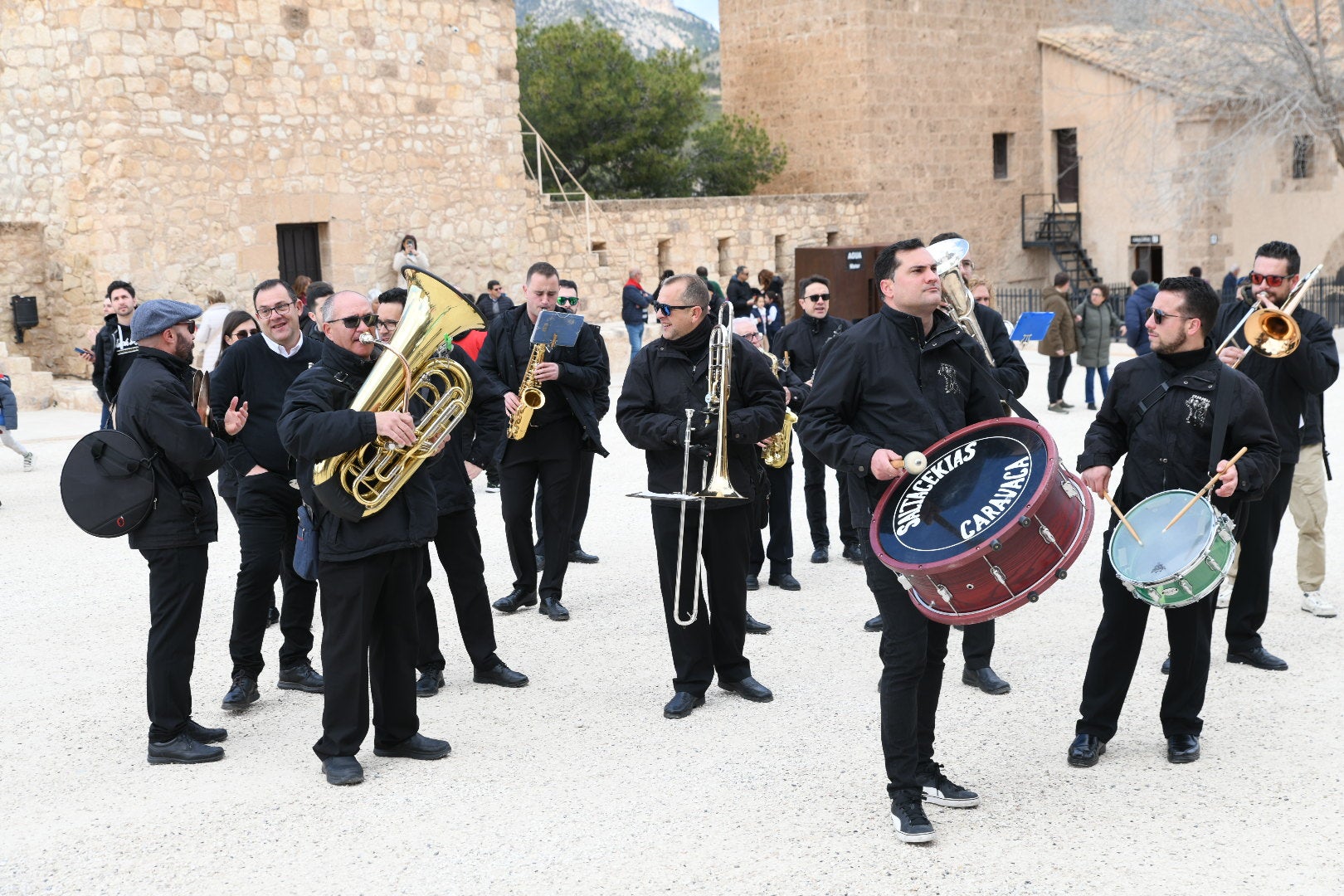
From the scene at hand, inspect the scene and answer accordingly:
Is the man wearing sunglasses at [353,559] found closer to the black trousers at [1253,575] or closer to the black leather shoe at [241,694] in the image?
the black leather shoe at [241,694]

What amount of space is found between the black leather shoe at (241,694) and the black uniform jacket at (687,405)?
6.06 feet

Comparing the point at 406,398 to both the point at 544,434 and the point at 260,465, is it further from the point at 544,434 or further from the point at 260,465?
the point at 544,434

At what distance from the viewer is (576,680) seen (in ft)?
19.7

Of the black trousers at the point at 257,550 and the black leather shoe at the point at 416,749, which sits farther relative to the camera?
the black trousers at the point at 257,550

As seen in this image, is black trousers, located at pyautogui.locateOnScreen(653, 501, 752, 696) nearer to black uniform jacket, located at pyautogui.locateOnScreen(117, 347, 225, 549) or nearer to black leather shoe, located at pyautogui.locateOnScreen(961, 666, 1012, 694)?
black leather shoe, located at pyautogui.locateOnScreen(961, 666, 1012, 694)

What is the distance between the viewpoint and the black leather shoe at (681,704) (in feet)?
18.0

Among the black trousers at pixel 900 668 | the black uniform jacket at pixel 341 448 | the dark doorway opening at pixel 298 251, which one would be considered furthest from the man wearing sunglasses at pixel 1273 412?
the dark doorway opening at pixel 298 251

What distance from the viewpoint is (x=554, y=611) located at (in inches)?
275

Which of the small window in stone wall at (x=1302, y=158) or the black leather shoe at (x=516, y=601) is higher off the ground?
the small window in stone wall at (x=1302, y=158)

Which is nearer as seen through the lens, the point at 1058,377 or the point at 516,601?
the point at 516,601

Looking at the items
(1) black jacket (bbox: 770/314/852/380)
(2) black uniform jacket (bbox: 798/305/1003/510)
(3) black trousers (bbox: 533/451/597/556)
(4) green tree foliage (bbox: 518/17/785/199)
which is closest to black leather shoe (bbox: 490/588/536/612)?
(3) black trousers (bbox: 533/451/597/556)

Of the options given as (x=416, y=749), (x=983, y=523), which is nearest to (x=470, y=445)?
(x=416, y=749)

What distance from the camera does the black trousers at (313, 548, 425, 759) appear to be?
484cm

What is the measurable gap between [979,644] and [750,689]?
95 cm
